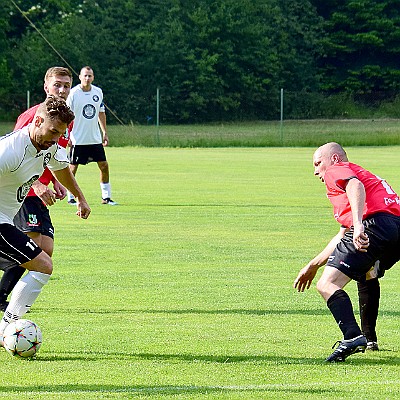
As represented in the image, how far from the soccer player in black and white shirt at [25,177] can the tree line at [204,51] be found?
163 feet

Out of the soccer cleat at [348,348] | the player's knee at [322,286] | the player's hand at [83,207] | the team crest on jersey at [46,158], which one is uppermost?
the team crest on jersey at [46,158]

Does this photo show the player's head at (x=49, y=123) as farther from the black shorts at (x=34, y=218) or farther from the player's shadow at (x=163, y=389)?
the black shorts at (x=34, y=218)

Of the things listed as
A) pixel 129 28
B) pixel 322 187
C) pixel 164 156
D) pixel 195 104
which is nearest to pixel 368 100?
pixel 195 104

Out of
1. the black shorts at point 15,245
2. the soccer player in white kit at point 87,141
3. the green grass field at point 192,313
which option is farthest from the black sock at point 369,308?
the soccer player in white kit at point 87,141

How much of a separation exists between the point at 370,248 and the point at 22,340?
7.99ft

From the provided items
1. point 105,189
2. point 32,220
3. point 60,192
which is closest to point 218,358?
point 32,220

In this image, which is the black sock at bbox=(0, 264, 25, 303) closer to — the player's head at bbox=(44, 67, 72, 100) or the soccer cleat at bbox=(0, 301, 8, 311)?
the soccer cleat at bbox=(0, 301, 8, 311)

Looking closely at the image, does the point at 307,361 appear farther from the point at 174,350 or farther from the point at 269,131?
the point at 269,131

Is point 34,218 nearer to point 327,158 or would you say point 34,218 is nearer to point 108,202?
point 327,158

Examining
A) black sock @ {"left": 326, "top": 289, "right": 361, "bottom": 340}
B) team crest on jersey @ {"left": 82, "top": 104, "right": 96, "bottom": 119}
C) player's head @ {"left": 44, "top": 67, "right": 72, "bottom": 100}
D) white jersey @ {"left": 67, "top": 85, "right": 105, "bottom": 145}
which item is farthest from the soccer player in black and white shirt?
team crest on jersey @ {"left": 82, "top": 104, "right": 96, "bottom": 119}

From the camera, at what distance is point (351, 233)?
692 cm

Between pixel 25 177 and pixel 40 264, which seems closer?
pixel 25 177

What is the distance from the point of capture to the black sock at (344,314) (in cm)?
675

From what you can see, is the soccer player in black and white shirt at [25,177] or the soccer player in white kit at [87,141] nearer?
the soccer player in black and white shirt at [25,177]
